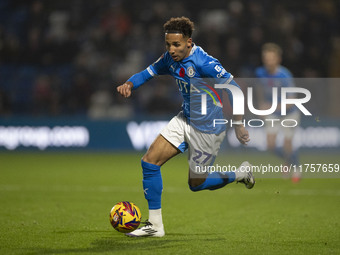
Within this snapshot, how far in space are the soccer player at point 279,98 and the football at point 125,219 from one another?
5.42m

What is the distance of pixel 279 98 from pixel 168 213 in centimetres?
440

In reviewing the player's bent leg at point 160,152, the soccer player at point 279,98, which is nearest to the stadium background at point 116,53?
the soccer player at point 279,98

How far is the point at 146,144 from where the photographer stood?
14.8m

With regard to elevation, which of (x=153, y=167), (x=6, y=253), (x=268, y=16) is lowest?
(x=6, y=253)

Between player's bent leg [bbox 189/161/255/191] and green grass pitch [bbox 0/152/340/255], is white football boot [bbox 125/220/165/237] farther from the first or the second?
player's bent leg [bbox 189/161/255/191]

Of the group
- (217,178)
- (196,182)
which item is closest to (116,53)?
(217,178)

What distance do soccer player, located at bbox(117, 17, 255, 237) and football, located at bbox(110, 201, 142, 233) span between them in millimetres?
135

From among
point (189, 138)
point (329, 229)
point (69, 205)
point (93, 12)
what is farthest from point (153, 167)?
point (93, 12)

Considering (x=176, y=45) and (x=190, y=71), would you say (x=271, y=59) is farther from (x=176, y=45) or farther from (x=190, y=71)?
(x=176, y=45)

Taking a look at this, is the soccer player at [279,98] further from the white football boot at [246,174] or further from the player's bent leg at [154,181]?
the player's bent leg at [154,181]

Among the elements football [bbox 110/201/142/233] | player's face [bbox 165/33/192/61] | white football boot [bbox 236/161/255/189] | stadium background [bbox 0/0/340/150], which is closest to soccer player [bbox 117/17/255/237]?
player's face [bbox 165/33/192/61]

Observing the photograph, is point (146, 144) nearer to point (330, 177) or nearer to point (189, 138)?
point (330, 177)

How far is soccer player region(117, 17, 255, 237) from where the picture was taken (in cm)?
581

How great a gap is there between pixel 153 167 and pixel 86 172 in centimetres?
620
